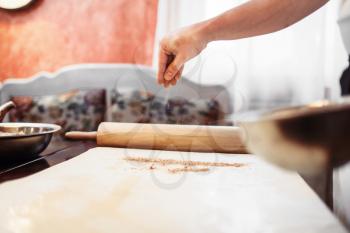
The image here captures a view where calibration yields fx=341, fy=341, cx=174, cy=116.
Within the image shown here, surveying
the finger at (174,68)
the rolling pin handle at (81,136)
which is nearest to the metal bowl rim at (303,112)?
the finger at (174,68)

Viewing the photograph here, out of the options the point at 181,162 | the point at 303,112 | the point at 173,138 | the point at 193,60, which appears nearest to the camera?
the point at 303,112

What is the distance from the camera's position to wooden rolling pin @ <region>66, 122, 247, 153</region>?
100 centimetres

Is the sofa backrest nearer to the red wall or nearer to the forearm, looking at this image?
the red wall

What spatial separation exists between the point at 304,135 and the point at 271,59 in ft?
5.95

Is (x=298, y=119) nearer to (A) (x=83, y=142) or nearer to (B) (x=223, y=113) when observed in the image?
(A) (x=83, y=142)

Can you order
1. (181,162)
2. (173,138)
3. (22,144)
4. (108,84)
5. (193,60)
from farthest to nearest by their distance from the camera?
(108,84), (193,60), (173,138), (181,162), (22,144)

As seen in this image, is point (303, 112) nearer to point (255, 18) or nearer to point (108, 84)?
point (255, 18)

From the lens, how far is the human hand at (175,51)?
0.93 m

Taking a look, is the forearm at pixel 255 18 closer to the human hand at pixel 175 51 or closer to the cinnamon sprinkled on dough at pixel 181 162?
the human hand at pixel 175 51

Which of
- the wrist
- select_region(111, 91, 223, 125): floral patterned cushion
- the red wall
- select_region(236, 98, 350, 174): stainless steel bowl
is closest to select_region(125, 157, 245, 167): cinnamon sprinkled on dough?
the wrist

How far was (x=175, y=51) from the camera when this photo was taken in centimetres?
94

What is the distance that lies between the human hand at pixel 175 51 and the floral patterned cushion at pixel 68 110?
1.31m

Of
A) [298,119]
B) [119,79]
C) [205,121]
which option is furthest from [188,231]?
[119,79]

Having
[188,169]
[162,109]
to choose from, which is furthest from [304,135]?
[162,109]
